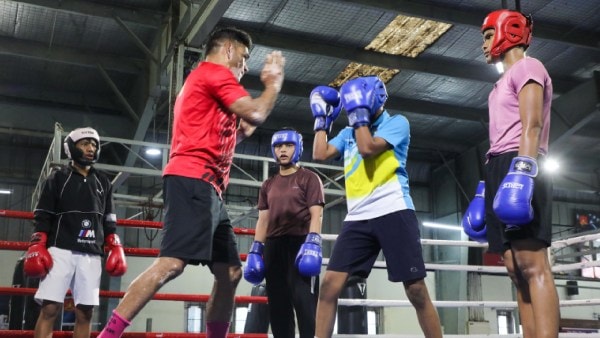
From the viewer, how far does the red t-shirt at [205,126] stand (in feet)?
8.77

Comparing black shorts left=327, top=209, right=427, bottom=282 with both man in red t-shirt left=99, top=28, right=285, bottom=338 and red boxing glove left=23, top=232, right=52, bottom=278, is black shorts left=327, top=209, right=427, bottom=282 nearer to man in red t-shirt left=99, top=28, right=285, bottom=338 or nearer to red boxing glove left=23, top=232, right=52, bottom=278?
man in red t-shirt left=99, top=28, right=285, bottom=338

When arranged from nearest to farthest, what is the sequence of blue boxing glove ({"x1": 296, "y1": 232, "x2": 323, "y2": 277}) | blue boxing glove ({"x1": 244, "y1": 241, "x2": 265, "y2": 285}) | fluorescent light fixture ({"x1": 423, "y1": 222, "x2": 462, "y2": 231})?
blue boxing glove ({"x1": 296, "y1": 232, "x2": 323, "y2": 277}) → blue boxing glove ({"x1": 244, "y1": 241, "x2": 265, "y2": 285}) → fluorescent light fixture ({"x1": 423, "y1": 222, "x2": 462, "y2": 231})

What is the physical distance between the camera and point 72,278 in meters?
3.72

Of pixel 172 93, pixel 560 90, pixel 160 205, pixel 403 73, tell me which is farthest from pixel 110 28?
pixel 560 90

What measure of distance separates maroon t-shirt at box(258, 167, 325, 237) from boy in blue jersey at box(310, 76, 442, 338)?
54cm

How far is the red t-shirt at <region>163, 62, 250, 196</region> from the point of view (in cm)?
267

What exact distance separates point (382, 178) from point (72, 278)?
1.99m

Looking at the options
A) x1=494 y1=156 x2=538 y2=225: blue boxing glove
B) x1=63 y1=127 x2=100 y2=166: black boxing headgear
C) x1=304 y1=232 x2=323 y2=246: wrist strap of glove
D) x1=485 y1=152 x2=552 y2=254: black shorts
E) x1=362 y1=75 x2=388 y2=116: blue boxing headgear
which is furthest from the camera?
x1=63 y1=127 x2=100 y2=166: black boxing headgear

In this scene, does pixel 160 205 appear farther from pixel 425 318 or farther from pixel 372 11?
pixel 425 318

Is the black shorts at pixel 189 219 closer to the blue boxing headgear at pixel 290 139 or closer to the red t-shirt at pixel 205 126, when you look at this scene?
the red t-shirt at pixel 205 126

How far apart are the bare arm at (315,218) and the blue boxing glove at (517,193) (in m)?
1.43

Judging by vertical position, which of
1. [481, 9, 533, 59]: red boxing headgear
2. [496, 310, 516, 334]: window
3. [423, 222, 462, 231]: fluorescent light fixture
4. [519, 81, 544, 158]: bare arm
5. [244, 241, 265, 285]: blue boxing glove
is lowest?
[496, 310, 516, 334]: window

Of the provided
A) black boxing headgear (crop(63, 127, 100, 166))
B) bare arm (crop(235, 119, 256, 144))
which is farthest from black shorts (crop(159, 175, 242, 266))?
black boxing headgear (crop(63, 127, 100, 166))

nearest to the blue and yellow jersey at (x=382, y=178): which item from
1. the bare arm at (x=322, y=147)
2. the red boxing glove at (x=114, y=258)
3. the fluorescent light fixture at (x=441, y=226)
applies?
the bare arm at (x=322, y=147)
